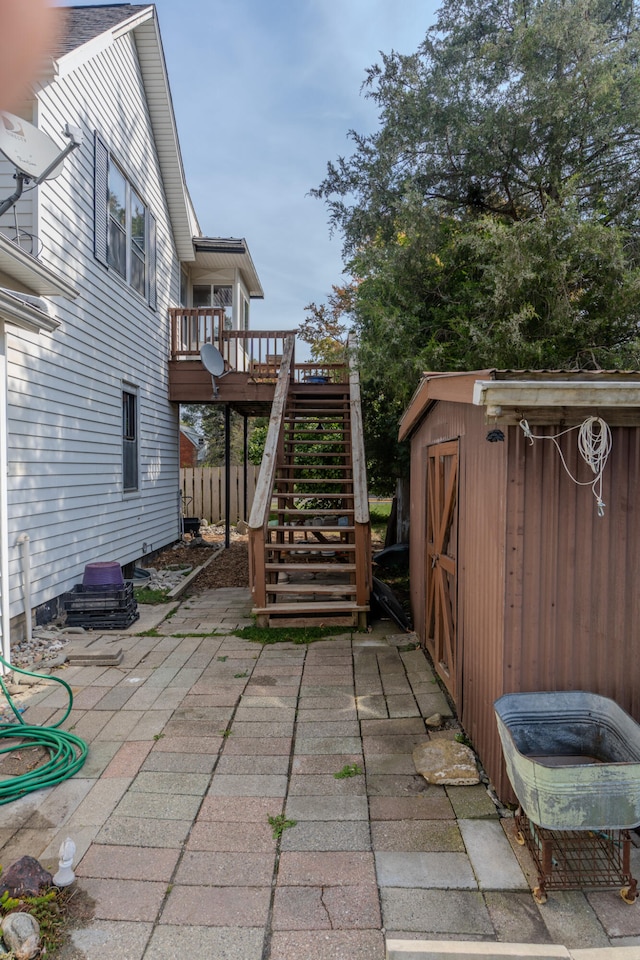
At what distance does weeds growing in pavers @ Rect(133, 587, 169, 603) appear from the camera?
7133 millimetres

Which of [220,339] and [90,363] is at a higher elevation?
[220,339]

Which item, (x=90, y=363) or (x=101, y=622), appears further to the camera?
(x=90, y=363)

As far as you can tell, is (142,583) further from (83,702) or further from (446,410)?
(446,410)

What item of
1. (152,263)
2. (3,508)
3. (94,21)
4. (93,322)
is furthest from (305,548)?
(94,21)

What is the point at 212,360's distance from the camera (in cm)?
1009

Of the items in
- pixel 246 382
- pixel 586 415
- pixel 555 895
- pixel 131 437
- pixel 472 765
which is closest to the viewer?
pixel 555 895

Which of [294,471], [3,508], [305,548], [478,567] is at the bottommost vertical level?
[305,548]

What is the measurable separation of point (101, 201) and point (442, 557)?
6228 millimetres

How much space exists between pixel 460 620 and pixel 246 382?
7.72 meters

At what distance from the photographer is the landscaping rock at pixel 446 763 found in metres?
3.05

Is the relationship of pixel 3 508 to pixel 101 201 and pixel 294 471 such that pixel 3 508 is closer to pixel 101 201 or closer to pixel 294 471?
pixel 101 201

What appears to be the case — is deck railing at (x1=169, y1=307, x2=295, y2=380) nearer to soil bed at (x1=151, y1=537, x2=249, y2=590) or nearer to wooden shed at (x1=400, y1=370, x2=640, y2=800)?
soil bed at (x1=151, y1=537, x2=249, y2=590)

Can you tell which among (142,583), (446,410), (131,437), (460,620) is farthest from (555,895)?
(131,437)

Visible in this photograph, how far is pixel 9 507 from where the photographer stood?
509 centimetres
